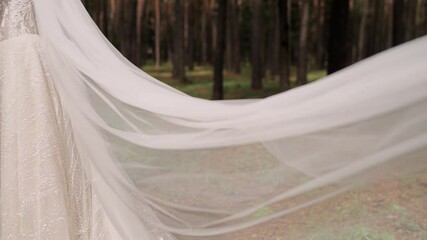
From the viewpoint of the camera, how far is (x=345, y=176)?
2369 millimetres

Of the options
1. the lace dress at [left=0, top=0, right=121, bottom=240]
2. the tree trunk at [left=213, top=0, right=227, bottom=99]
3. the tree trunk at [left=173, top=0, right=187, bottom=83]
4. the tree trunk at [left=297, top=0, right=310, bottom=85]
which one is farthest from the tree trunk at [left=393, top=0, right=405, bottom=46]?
the lace dress at [left=0, top=0, right=121, bottom=240]

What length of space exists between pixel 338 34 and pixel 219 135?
6909 mm

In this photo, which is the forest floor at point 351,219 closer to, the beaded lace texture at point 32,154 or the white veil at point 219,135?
the white veil at point 219,135

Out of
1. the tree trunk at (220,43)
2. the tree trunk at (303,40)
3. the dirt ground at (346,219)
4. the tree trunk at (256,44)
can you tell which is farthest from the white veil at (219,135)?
the tree trunk at (256,44)

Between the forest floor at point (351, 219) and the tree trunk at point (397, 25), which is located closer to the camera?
the forest floor at point (351, 219)

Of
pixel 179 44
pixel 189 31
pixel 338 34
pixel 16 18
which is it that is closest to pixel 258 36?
pixel 179 44

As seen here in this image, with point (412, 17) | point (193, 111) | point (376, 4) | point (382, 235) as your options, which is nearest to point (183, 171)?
point (193, 111)

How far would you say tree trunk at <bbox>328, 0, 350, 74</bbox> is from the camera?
29.7 ft

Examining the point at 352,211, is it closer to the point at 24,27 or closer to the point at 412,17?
the point at 24,27

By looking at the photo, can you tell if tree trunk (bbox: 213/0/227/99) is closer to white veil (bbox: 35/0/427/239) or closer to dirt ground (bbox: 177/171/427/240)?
white veil (bbox: 35/0/427/239)

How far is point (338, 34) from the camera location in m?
9.06

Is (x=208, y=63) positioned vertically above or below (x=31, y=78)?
below

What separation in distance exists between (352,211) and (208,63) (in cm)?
3279

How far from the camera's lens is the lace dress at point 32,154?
2973mm
